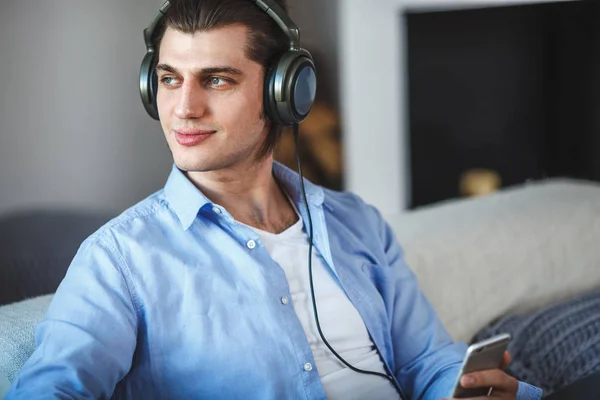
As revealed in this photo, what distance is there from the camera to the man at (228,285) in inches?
39.0

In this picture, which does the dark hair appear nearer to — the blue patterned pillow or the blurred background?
the blue patterned pillow

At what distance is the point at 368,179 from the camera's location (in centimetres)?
337

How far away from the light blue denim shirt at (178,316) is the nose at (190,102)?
0.11m

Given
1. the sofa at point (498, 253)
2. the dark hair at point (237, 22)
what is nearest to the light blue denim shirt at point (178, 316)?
the dark hair at point (237, 22)

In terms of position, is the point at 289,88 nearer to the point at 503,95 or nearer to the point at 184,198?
the point at 184,198

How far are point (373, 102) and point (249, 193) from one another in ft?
6.99

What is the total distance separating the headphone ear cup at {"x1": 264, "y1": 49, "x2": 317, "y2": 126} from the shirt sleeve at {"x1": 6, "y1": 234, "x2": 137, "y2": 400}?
331 millimetres

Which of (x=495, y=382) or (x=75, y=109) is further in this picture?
(x=75, y=109)

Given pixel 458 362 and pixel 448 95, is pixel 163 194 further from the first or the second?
pixel 448 95

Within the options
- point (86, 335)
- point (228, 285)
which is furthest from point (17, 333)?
point (228, 285)

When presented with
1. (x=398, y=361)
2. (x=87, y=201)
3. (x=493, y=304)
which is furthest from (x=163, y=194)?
(x=87, y=201)

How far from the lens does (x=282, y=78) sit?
1.17 meters

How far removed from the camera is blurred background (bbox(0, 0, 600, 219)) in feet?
8.16

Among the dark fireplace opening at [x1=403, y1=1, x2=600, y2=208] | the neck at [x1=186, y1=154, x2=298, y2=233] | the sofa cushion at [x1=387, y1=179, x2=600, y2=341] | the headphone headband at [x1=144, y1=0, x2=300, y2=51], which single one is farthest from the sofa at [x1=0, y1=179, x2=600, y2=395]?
the dark fireplace opening at [x1=403, y1=1, x2=600, y2=208]
